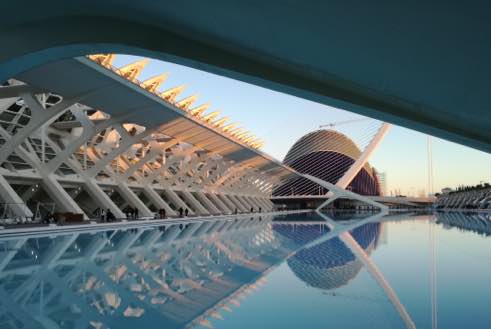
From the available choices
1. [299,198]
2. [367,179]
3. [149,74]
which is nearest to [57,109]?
[149,74]

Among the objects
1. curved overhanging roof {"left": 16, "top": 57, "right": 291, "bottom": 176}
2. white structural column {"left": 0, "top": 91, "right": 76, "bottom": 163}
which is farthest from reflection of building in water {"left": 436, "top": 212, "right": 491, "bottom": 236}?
white structural column {"left": 0, "top": 91, "right": 76, "bottom": 163}

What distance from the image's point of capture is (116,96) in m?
13.8

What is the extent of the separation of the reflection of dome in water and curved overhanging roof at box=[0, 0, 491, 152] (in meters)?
2.67

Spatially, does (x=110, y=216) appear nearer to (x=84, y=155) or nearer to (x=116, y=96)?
(x=116, y=96)

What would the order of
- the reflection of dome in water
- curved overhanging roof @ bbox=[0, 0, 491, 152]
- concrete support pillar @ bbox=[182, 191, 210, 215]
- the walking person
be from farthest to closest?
concrete support pillar @ bbox=[182, 191, 210, 215]
the walking person
the reflection of dome in water
curved overhanging roof @ bbox=[0, 0, 491, 152]

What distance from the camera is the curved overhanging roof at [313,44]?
2.01m

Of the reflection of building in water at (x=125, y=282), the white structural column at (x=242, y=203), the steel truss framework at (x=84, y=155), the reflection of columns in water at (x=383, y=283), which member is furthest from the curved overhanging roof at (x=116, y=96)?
the white structural column at (x=242, y=203)

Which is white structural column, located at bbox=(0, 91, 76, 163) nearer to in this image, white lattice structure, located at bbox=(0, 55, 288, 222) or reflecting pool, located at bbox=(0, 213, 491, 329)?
white lattice structure, located at bbox=(0, 55, 288, 222)

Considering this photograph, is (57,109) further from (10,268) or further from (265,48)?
(265,48)

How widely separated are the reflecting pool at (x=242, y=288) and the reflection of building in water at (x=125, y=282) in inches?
0.5

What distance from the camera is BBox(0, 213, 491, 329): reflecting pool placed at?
350cm

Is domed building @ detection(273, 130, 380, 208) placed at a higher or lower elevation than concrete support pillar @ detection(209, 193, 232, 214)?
higher

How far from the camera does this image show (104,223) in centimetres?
1498

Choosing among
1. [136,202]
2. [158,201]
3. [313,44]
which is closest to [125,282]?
[313,44]
